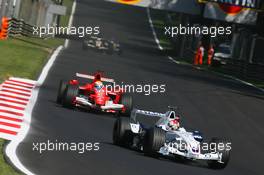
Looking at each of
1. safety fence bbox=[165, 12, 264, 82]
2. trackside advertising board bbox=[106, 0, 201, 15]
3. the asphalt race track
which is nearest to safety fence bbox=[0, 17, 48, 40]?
the asphalt race track

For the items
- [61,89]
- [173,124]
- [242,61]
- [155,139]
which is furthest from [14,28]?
[155,139]

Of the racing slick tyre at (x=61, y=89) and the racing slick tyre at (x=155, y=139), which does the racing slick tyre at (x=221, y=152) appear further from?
the racing slick tyre at (x=61, y=89)

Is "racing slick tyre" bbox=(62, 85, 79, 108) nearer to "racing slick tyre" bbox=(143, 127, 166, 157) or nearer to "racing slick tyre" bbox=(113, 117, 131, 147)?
"racing slick tyre" bbox=(113, 117, 131, 147)

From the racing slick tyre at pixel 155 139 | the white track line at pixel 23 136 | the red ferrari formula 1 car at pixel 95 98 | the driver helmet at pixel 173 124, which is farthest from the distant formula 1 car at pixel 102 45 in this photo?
the racing slick tyre at pixel 155 139

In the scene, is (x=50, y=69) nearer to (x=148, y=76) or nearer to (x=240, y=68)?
(x=148, y=76)

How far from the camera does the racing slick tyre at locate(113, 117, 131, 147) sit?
17.5m

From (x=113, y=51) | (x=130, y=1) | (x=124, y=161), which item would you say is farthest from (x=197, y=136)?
(x=130, y=1)

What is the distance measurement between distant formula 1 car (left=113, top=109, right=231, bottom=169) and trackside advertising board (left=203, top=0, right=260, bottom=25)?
43562mm

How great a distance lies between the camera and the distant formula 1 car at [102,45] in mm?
52719

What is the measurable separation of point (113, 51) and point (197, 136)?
36.5m

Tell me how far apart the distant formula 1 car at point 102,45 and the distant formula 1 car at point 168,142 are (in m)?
34.9

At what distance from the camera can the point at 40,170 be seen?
43.8 ft

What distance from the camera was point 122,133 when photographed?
17.5 metres

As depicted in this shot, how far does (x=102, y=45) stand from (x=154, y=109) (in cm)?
2737
